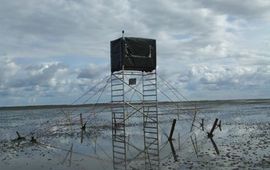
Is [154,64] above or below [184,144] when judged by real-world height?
above

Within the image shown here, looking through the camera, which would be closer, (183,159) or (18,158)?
(183,159)

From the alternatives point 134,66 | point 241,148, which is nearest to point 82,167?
point 134,66

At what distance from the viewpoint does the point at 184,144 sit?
96.9 feet

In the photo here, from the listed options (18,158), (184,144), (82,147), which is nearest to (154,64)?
(184,144)

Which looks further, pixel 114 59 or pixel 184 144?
pixel 184 144

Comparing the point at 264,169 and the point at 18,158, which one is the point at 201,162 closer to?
the point at 264,169

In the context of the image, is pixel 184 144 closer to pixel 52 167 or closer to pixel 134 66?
pixel 134 66

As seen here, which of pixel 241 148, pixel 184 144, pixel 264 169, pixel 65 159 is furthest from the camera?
pixel 184 144

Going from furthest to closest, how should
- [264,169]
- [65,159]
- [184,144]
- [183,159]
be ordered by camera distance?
[184,144]
[65,159]
[183,159]
[264,169]

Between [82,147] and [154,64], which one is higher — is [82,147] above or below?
below

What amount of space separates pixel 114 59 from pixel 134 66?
4.50 feet

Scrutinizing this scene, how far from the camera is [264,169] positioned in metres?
18.0

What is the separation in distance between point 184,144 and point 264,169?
11.8 m

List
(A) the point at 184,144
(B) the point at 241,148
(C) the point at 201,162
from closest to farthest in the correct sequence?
(C) the point at 201,162 < (B) the point at 241,148 < (A) the point at 184,144
